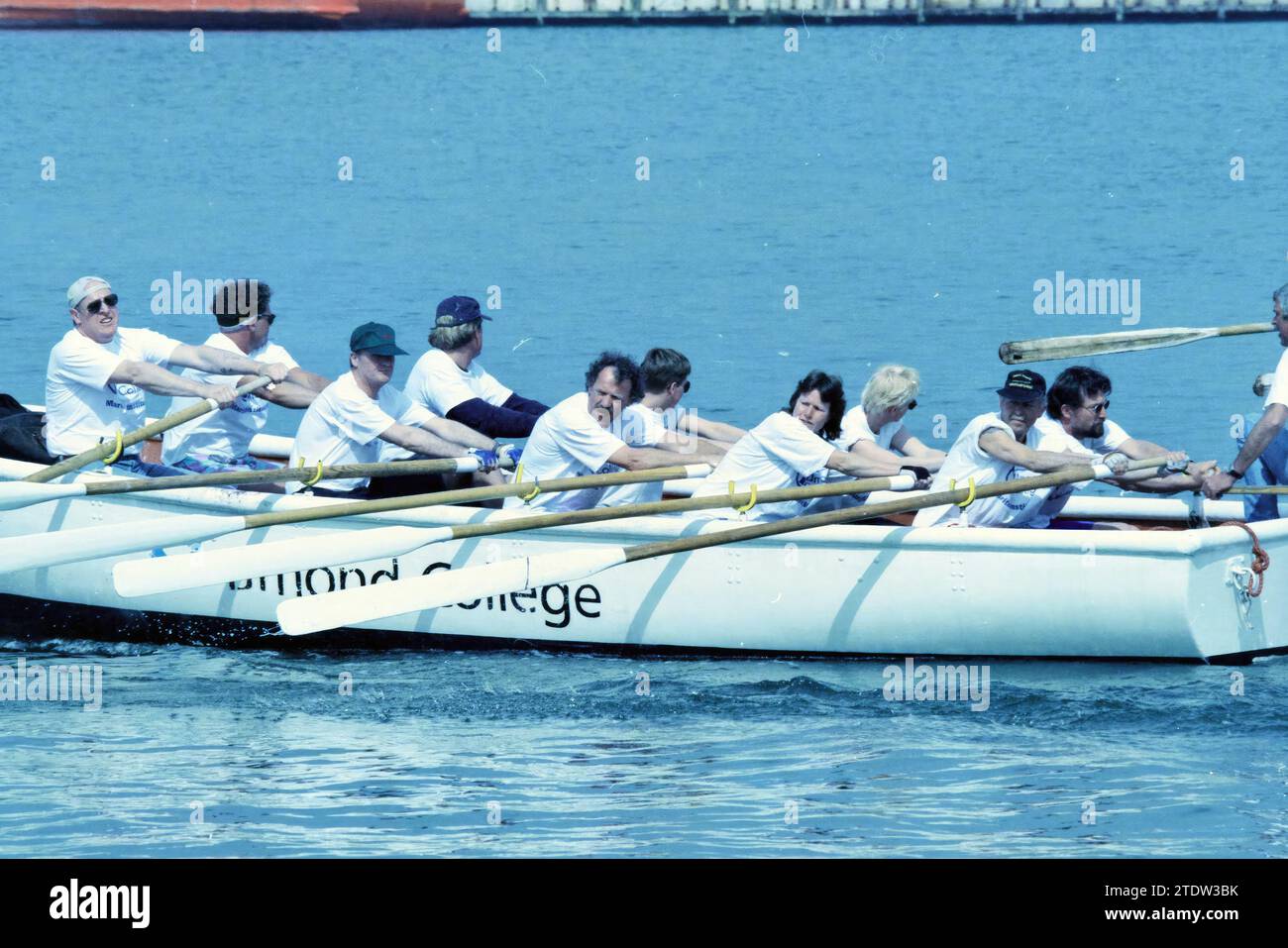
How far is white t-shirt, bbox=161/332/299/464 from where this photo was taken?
1342cm

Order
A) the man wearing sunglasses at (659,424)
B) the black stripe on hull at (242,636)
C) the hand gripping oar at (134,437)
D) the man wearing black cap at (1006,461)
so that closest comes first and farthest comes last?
the man wearing black cap at (1006,461)
the black stripe on hull at (242,636)
the man wearing sunglasses at (659,424)
the hand gripping oar at (134,437)

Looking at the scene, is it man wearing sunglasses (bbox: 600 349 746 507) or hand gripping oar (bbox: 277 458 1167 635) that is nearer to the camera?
hand gripping oar (bbox: 277 458 1167 635)

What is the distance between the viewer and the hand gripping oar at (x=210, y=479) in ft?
40.8

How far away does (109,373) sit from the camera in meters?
13.0

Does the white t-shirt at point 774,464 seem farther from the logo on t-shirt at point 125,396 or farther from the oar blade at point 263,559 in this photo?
the logo on t-shirt at point 125,396

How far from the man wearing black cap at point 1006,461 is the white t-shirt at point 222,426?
4.29 m

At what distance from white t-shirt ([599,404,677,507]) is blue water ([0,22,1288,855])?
41.8 inches

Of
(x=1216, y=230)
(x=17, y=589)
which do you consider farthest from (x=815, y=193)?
(x=17, y=589)

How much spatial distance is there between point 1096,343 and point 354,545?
15.1 feet

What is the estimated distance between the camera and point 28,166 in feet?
136

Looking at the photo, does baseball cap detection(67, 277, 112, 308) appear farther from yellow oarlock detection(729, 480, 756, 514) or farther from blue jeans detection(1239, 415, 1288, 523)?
blue jeans detection(1239, 415, 1288, 523)
